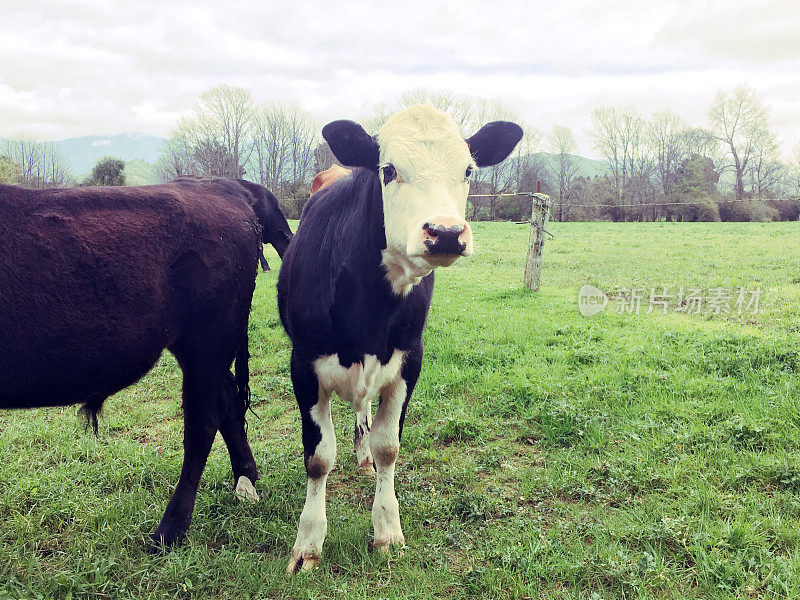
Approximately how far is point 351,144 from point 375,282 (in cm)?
77

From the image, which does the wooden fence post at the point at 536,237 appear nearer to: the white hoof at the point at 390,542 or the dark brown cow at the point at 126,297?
the dark brown cow at the point at 126,297

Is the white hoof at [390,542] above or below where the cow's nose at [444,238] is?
below

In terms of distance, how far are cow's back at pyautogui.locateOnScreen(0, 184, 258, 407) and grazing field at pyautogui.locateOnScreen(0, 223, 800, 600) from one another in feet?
3.53

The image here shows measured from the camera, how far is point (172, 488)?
3.85 metres

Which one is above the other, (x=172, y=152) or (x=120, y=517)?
(x=172, y=152)

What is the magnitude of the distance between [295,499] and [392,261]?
1876 mm

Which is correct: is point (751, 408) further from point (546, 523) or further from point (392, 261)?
point (392, 261)

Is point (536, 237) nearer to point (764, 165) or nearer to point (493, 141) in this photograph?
point (493, 141)

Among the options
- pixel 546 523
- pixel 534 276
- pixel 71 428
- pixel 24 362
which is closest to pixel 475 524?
pixel 546 523

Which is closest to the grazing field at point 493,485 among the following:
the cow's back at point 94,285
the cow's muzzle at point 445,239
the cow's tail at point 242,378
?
the cow's tail at point 242,378

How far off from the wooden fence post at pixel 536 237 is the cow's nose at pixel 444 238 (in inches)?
305

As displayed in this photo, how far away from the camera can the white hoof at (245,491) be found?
3.72 m

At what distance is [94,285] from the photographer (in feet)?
9.50

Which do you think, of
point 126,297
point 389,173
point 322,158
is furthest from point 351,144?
point 322,158
